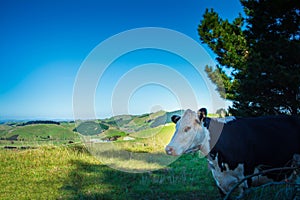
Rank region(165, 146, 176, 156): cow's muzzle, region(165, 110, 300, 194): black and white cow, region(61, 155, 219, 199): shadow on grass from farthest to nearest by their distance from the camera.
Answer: region(61, 155, 219, 199): shadow on grass < region(165, 110, 300, 194): black and white cow < region(165, 146, 176, 156): cow's muzzle

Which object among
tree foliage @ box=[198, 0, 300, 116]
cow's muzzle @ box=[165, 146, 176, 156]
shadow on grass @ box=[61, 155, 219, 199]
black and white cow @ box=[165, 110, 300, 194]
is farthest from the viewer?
tree foliage @ box=[198, 0, 300, 116]

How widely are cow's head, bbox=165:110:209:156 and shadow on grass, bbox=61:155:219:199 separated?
1.76m

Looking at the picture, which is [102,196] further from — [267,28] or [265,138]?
[267,28]

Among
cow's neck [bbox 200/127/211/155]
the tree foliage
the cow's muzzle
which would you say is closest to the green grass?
cow's neck [bbox 200/127/211/155]

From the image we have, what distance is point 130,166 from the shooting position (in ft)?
22.3

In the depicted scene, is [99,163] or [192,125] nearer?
[192,125]

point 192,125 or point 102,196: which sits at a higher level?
point 192,125

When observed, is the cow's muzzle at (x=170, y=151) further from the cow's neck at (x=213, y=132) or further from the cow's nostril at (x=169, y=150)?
the cow's neck at (x=213, y=132)

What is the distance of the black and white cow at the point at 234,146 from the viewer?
3.16 meters

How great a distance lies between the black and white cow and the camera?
316 cm

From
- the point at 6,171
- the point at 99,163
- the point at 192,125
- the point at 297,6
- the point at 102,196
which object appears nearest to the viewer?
the point at 192,125

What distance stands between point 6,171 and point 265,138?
20.2ft

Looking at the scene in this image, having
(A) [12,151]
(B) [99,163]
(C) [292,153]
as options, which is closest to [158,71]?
(C) [292,153]

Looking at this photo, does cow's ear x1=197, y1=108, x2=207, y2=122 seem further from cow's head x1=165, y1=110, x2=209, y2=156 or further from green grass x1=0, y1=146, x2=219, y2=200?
green grass x1=0, y1=146, x2=219, y2=200
